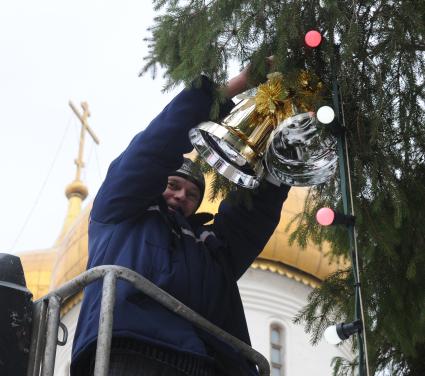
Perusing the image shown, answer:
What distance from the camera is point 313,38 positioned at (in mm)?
5312

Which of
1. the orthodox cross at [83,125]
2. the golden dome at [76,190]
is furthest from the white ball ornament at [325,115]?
the orthodox cross at [83,125]

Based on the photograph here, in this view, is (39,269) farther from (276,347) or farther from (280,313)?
(276,347)

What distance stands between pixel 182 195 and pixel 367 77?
1.08 metres

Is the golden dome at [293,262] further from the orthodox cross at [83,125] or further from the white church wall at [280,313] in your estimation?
the orthodox cross at [83,125]

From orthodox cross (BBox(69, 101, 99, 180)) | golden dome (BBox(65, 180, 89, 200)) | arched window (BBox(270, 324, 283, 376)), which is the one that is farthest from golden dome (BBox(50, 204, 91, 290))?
orthodox cross (BBox(69, 101, 99, 180))

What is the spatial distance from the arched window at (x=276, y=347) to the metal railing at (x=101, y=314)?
15.1 m

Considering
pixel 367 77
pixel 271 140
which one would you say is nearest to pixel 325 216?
pixel 271 140

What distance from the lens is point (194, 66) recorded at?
17.8 ft

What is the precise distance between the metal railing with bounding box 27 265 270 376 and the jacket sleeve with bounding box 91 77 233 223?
603 millimetres

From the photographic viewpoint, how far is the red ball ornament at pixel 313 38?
5.31 m

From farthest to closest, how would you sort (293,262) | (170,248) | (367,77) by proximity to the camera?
(293,262), (367,77), (170,248)

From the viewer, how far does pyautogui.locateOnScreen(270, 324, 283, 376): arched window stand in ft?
64.0

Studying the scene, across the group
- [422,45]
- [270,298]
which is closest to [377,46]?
[422,45]

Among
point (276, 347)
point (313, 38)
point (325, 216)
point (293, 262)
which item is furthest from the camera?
point (276, 347)
